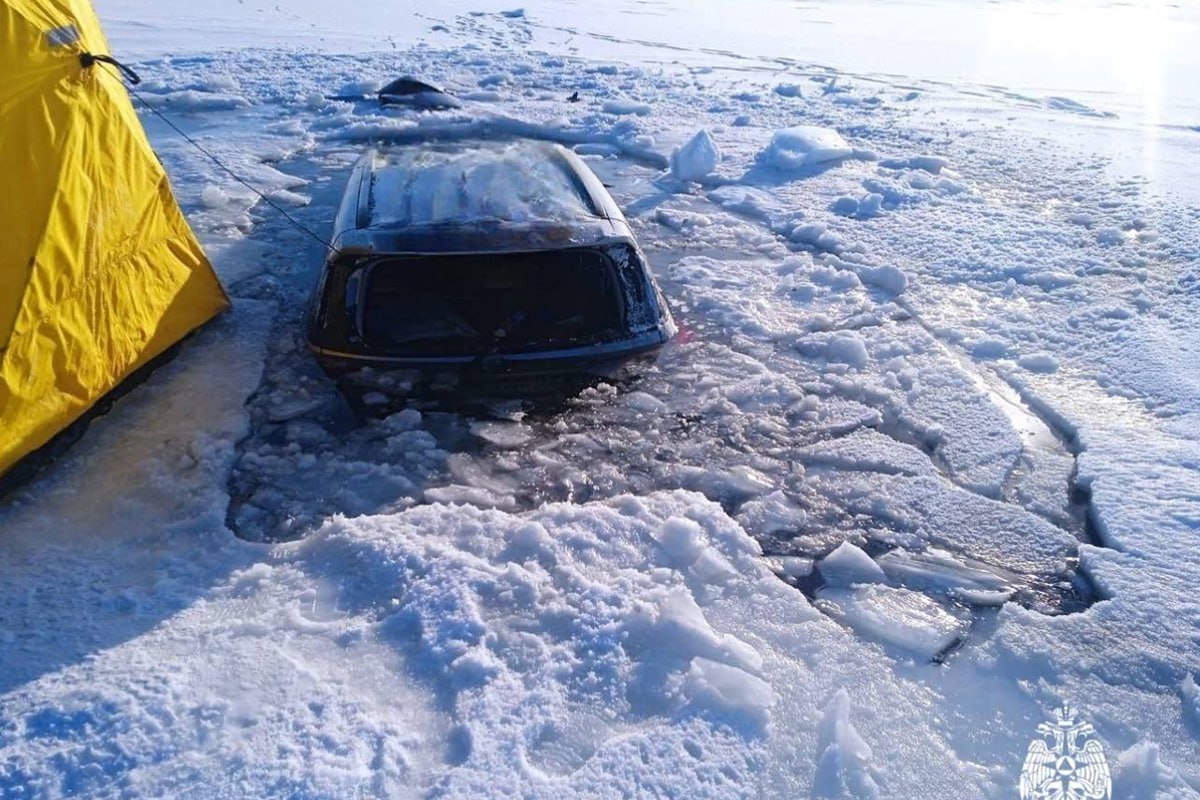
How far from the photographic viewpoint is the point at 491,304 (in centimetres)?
423

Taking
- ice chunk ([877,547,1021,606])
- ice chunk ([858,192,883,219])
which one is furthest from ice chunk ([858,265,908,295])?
ice chunk ([877,547,1021,606])

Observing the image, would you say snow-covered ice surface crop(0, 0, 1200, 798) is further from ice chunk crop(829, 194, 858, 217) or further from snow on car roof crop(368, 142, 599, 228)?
snow on car roof crop(368, 142, 599, 228)

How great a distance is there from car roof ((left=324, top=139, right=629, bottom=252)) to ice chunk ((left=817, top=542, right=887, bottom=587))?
5.67 ft

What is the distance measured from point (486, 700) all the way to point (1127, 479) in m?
3.21

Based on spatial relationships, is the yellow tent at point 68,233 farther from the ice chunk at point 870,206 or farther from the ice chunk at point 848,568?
the ice chunk at point 870,206

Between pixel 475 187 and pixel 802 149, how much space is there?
6449 millimetres

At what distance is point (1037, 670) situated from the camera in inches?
125

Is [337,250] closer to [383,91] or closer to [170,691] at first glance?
[170,691]

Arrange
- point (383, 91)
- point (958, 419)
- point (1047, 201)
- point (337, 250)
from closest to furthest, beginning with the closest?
point (337, 250) → point (958, 419) → point (1047, 201) → point (383, 91)

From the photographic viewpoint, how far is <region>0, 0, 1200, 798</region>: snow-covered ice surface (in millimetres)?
2734

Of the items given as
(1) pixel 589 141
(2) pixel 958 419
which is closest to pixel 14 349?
(2) pixel 958 419

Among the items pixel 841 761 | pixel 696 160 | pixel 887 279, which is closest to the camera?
pixel 841 761

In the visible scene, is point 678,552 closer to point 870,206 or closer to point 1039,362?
point 1039,362
